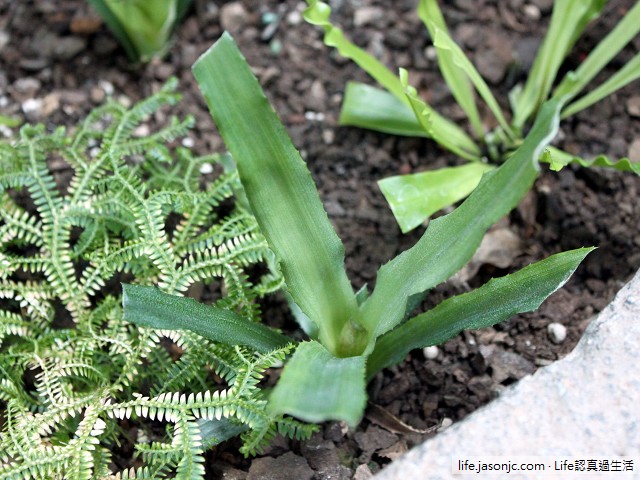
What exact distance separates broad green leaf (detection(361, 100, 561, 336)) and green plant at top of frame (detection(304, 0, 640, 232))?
10.4 inches

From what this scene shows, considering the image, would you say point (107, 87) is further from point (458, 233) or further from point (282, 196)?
point (458, 233)

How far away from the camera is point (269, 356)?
1270 mm

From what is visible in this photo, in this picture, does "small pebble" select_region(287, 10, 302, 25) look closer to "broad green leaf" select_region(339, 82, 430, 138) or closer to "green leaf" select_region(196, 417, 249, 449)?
A: "broad green leaf" select_region(339, 82, 430, 138)

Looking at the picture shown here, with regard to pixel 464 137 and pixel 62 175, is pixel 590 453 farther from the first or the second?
pixel 62 175

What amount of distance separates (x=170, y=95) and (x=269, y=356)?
0.77m

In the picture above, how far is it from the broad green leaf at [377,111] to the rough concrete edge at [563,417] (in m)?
0.82

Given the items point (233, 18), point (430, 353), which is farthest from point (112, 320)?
point (233, 18)

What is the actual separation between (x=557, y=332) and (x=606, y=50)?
2.39ft

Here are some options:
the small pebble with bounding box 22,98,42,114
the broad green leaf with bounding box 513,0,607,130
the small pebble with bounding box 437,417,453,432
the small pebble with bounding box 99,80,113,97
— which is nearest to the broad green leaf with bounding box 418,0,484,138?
the broad green leaf with bounding box 513,0,607,130

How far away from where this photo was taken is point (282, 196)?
1309 millimetres

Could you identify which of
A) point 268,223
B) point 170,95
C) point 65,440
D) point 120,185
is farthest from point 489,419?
point 170,95

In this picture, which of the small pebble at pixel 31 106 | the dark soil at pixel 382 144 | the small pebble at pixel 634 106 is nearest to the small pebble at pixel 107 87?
the dark soil at pixel 382 144

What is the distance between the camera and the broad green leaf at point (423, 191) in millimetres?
1546

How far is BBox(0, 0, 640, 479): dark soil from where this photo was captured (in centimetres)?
150
